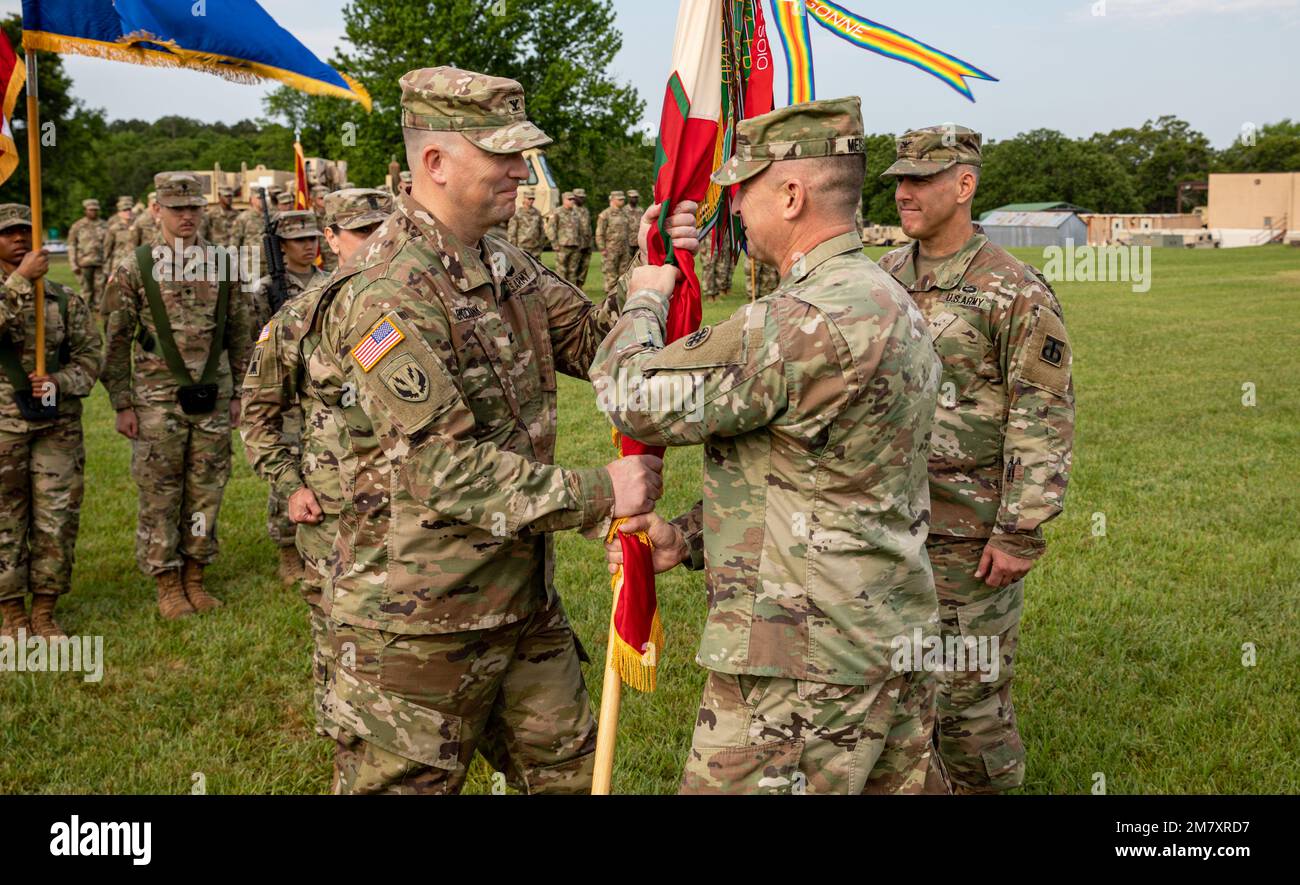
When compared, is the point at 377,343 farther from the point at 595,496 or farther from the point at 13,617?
the point at 13,617

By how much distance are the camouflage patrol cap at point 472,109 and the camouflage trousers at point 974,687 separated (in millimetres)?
2478

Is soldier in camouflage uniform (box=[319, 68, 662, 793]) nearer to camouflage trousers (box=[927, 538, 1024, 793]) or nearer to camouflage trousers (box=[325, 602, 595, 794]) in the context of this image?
camouflage trousers (box=[325, 602, 595, 794])

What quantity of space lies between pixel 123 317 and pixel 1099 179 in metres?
85.2

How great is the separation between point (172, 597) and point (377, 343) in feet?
17.2

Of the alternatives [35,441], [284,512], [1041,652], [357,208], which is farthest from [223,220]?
[1041,652]

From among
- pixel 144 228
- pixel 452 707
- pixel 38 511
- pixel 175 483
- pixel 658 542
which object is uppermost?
pixel 144 228

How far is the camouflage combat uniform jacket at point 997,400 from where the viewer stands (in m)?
4.50

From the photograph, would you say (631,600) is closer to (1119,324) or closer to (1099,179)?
(1119,324)

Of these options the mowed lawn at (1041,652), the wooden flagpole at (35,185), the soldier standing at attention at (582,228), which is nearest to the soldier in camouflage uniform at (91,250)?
the soldier standing at attention at (582,228)

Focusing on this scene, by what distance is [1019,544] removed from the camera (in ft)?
14.7

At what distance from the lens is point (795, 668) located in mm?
3053

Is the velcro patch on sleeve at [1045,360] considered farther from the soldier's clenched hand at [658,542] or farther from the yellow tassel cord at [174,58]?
the yellow tassel cord at [174,58]

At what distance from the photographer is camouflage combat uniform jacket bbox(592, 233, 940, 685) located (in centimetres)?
293
